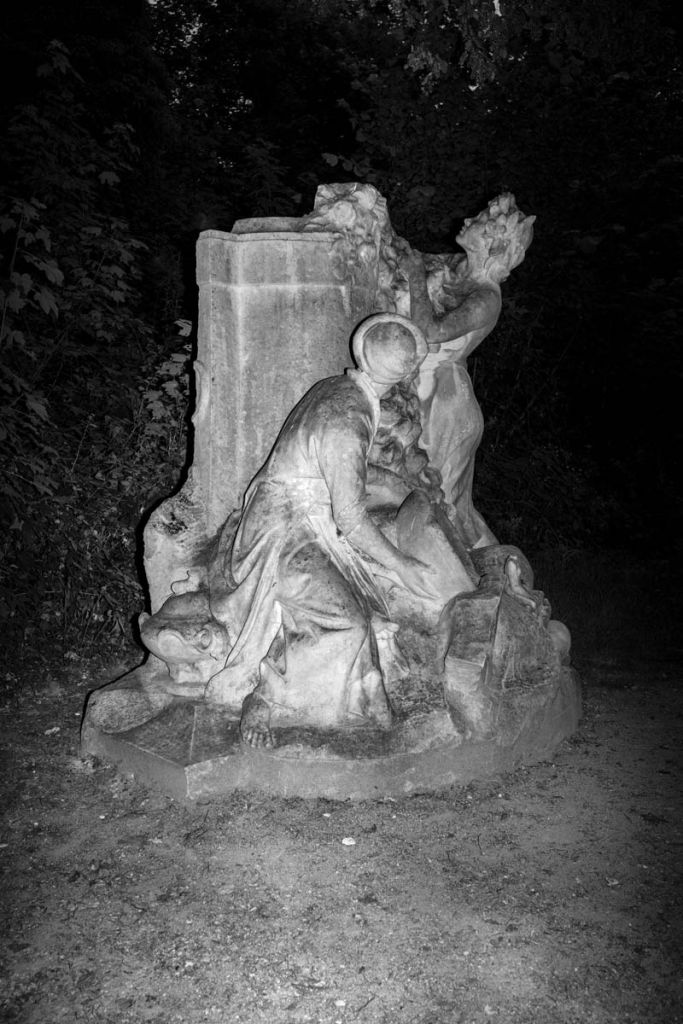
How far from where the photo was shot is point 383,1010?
9.11 ft

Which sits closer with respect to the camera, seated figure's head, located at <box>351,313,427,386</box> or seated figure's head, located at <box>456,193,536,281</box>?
seated figure's head, located at <box>351,313,427,386</box>

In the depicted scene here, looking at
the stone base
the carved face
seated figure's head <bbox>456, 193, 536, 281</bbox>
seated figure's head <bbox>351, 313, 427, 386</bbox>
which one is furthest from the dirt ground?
seated figure's head <bbox>456, 193, 536, 281</bbox>

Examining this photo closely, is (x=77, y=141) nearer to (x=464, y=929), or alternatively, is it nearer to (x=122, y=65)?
(x=122, y=65)

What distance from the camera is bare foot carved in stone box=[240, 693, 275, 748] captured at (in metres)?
3.86

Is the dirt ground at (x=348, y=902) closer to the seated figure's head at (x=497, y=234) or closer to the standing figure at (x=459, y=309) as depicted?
the standing figure at (x=459, y=309)

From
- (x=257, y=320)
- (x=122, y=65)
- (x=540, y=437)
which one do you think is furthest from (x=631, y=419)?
(x=257, y=320)

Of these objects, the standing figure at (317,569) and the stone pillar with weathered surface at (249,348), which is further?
the stone pillar with weathered surface at (249,348)

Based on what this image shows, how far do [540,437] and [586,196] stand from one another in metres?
3.19

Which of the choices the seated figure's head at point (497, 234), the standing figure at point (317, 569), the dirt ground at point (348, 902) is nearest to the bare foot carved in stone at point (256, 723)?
the standing figure at point (317, 569)

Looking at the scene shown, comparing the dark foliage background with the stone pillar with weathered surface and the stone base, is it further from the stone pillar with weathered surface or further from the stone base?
the stone base

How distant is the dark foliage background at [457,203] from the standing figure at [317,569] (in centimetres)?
305

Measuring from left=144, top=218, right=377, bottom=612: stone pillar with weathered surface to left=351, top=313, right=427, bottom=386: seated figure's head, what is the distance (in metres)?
0.33

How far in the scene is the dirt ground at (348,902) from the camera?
9.27ft

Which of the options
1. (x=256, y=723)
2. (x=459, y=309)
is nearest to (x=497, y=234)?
(x=459, y=309)
